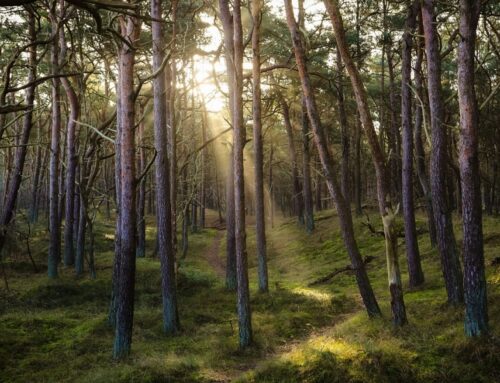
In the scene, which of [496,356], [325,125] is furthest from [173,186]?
[325,125]

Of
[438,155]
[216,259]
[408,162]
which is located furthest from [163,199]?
[216,259]

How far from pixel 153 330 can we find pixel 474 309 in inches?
285

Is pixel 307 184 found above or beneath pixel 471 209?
above

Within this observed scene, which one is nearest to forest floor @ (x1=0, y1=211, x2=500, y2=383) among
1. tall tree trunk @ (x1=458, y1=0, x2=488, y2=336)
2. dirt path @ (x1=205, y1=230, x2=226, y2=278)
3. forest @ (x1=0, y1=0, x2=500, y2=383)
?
forest @ (x1=0, y1=0, x2=500, y2=383)

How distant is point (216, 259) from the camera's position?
25.3 m

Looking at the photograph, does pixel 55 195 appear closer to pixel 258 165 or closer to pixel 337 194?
pixel 258 165

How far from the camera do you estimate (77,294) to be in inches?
576

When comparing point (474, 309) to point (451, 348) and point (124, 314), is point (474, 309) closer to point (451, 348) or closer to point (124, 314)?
point (451, 348)

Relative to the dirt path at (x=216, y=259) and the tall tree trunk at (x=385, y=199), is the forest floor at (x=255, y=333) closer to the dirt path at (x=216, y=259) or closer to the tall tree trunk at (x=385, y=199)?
the tall tree trunk at (x=385, y=199)

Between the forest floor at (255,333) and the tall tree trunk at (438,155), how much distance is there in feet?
2.32

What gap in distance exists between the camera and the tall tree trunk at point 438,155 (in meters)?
9.46

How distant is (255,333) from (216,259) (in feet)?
50.9

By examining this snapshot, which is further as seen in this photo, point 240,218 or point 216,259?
point 216,259

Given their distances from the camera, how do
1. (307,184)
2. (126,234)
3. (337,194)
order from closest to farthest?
(126,234), (337,194), (307,184)
